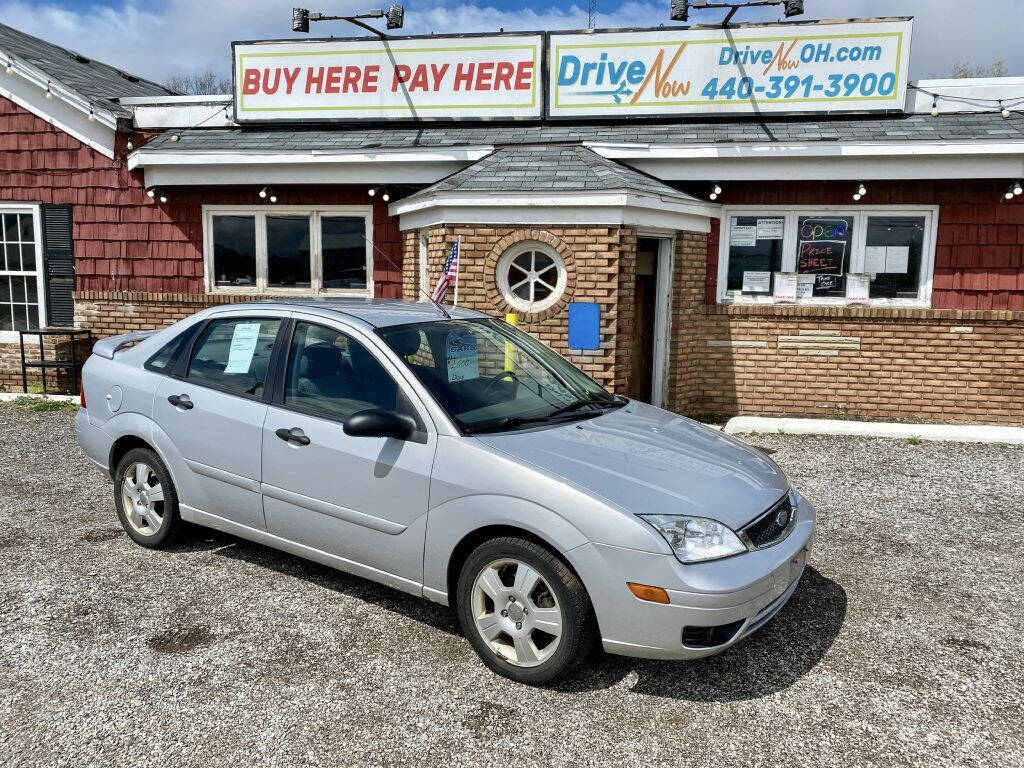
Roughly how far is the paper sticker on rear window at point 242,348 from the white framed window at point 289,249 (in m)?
5.91

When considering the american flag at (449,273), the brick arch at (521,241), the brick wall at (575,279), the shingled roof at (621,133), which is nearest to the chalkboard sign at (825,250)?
the shingled roof at (621,133)

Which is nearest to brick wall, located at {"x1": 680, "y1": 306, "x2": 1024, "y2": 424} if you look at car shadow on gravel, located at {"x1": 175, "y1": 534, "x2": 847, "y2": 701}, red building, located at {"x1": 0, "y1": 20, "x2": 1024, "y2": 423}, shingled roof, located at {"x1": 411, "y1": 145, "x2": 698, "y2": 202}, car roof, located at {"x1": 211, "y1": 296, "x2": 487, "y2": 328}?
red building, located at {"x1": 0, "y1": 20, "x2": 1024, "y2": 423}

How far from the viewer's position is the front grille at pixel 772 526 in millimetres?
3396

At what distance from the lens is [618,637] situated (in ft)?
10.4

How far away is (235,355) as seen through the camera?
452 centimetres

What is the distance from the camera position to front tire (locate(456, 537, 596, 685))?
127 inches

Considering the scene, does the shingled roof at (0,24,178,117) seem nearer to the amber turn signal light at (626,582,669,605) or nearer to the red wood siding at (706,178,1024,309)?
the red wood siding at (706,178,1024,309)

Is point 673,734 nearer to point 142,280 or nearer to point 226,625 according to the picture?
point 226,625

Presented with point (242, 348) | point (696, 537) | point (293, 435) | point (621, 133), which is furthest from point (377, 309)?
point (621, 133)

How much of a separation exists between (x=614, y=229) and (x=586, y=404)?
14.3 ft

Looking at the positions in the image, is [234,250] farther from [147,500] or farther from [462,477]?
[462,477]

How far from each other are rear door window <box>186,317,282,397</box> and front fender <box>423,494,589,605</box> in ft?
4.62

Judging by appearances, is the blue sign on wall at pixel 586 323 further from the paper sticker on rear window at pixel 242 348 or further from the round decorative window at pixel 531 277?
the paper sticker on rear window at pixel 242 348

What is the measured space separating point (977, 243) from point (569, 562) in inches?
320
